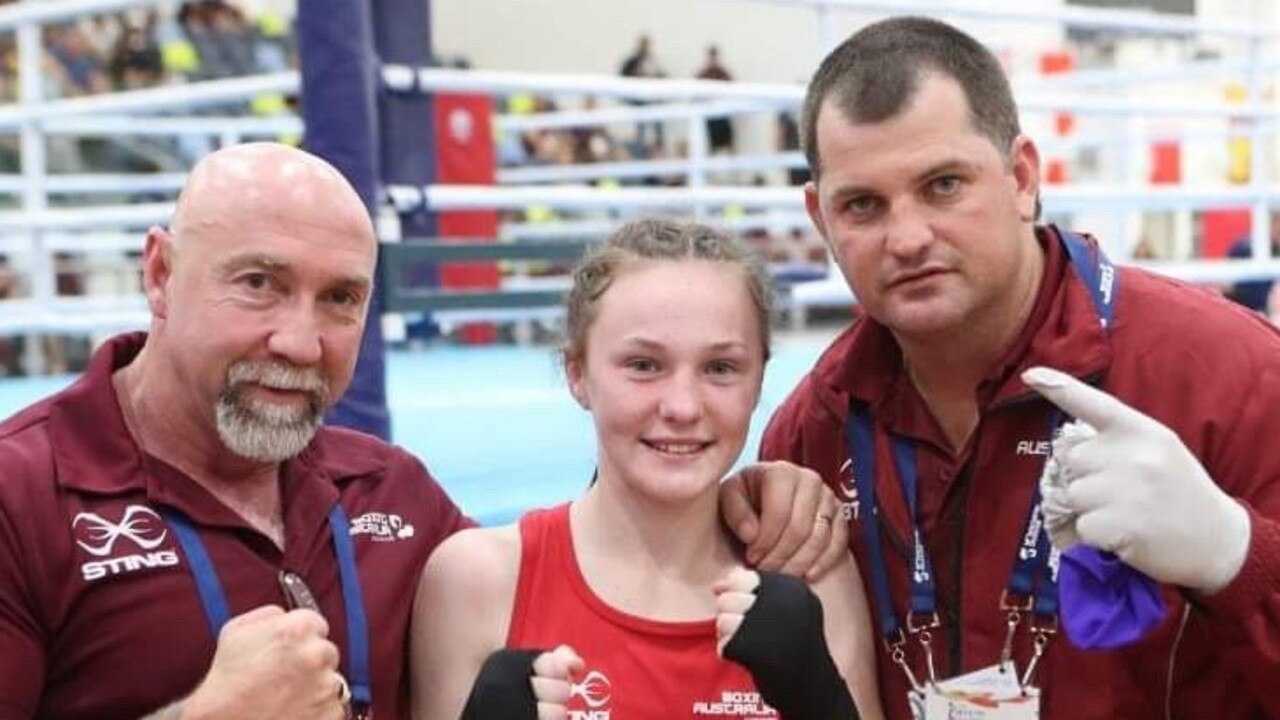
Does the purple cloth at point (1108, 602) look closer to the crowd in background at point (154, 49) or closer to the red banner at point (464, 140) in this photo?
the red banner at point (464, 140)

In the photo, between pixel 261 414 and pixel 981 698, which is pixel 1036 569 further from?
pixel 261 414

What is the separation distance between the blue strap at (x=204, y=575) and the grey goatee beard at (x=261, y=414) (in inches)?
3.6

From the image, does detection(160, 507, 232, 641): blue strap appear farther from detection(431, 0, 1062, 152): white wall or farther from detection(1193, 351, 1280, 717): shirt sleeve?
detection(431, 0, 1062, 152): white wall

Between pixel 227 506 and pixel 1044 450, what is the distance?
86 cm

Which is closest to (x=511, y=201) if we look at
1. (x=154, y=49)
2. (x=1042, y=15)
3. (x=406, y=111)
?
(x=406, y=111)

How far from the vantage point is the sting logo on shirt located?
4.70ft

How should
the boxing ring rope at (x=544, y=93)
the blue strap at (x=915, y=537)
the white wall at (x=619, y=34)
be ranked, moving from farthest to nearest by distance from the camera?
the white wall at (x=619, y=34), the boxing ring rope at (x=544, y=93), the blue strap at (x=915, y=537)

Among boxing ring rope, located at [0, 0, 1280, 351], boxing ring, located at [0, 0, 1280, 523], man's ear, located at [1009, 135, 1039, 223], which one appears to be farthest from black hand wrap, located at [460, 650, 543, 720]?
boxing ring rope, located at [0, 0, 1280, 351]

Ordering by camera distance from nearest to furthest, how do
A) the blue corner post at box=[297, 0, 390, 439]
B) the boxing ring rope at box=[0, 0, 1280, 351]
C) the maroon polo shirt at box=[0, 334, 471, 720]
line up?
the maroon polo shirt at box=[0, 334, 471, 720], the blue corner post at box=[297, 0, 390, 439], the boxing ring rope at box=[0, 0, 1280, 351]

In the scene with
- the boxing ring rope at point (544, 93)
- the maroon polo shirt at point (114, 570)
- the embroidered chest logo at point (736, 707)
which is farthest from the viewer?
the boxing ring rope at point (544, 93)

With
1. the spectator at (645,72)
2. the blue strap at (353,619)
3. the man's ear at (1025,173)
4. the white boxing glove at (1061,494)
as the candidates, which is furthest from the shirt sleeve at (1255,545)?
the spectator at (645,72)

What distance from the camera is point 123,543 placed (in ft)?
4.76

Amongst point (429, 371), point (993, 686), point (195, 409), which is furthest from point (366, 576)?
point (429, 371)

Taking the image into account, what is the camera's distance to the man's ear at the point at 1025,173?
162 cm
